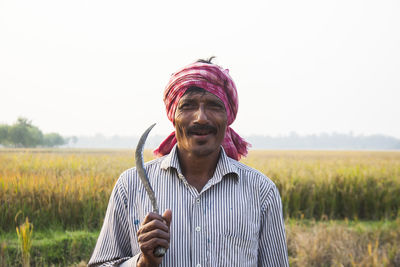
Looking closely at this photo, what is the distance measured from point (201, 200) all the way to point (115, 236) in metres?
0.40

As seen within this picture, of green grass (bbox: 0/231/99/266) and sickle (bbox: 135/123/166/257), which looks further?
green grass (bbox: 0/231/99/266)

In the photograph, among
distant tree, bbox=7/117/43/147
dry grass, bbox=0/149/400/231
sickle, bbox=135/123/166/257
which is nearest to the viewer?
sickle, bbox=135/123/166/257

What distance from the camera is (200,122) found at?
160cm

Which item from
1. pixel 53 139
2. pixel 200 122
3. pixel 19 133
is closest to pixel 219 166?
pixel 200 122

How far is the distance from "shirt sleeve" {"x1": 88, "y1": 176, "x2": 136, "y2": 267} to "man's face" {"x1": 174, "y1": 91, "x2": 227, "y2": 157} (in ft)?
1.16

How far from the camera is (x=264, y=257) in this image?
67.6 inches

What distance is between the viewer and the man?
156 cm

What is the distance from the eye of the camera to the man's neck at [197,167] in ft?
5.55

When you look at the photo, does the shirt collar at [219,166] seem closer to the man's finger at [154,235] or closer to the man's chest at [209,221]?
the man's chest at [209,221]

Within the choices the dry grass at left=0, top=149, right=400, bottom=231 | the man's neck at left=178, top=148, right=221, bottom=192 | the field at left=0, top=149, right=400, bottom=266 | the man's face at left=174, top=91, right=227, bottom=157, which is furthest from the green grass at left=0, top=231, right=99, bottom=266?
the man's face at left=174, top=91, right=227, bottom=157

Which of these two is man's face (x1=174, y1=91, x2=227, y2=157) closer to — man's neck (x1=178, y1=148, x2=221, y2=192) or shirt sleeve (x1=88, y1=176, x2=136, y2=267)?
man's neck (x1=178, y1=148, x2=221, y2=192)

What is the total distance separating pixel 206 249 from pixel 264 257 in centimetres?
33

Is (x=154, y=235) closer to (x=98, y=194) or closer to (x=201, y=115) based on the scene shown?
(x=201, y=115)

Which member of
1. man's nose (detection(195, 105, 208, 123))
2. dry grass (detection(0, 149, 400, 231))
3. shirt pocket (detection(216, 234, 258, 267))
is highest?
man's nose (detection(195, 105, 208, 123))
